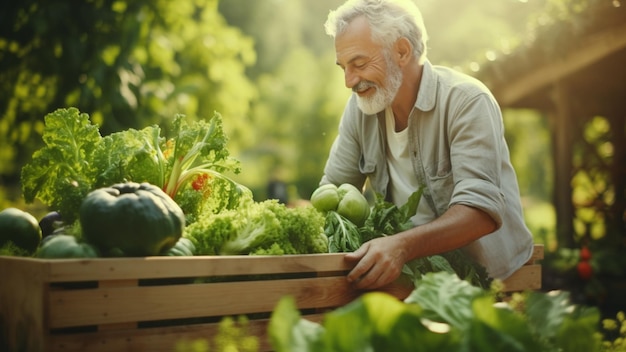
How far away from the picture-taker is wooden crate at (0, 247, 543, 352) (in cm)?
225

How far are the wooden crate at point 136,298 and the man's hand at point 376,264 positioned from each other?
8.5 inches

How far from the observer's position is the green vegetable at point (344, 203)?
350 centimetres

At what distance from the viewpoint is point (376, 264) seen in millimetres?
2939

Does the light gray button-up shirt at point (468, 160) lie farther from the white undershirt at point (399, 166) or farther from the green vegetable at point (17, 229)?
the green vegetable at point (17, 229)

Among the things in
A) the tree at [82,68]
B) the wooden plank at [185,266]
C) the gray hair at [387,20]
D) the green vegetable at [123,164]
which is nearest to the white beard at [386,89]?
the gray hair at [387,20]

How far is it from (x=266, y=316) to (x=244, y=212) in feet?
1.48

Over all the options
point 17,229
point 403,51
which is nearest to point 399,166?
point 403,51

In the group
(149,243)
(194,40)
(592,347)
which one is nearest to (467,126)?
(149,243)

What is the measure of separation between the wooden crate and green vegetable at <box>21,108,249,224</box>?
51 cm

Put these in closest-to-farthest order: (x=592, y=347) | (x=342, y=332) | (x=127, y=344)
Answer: (x=342, y=332)
(x=592, y=347)
(x=127, y=344)

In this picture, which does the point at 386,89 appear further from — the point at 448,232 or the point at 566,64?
the point at 566,64

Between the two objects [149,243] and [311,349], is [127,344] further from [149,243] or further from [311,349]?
[311,349]

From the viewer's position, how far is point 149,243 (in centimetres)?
244

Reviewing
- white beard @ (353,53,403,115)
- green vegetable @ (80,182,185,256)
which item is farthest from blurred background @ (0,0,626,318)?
green vegetable @ (80,182,185,256)
